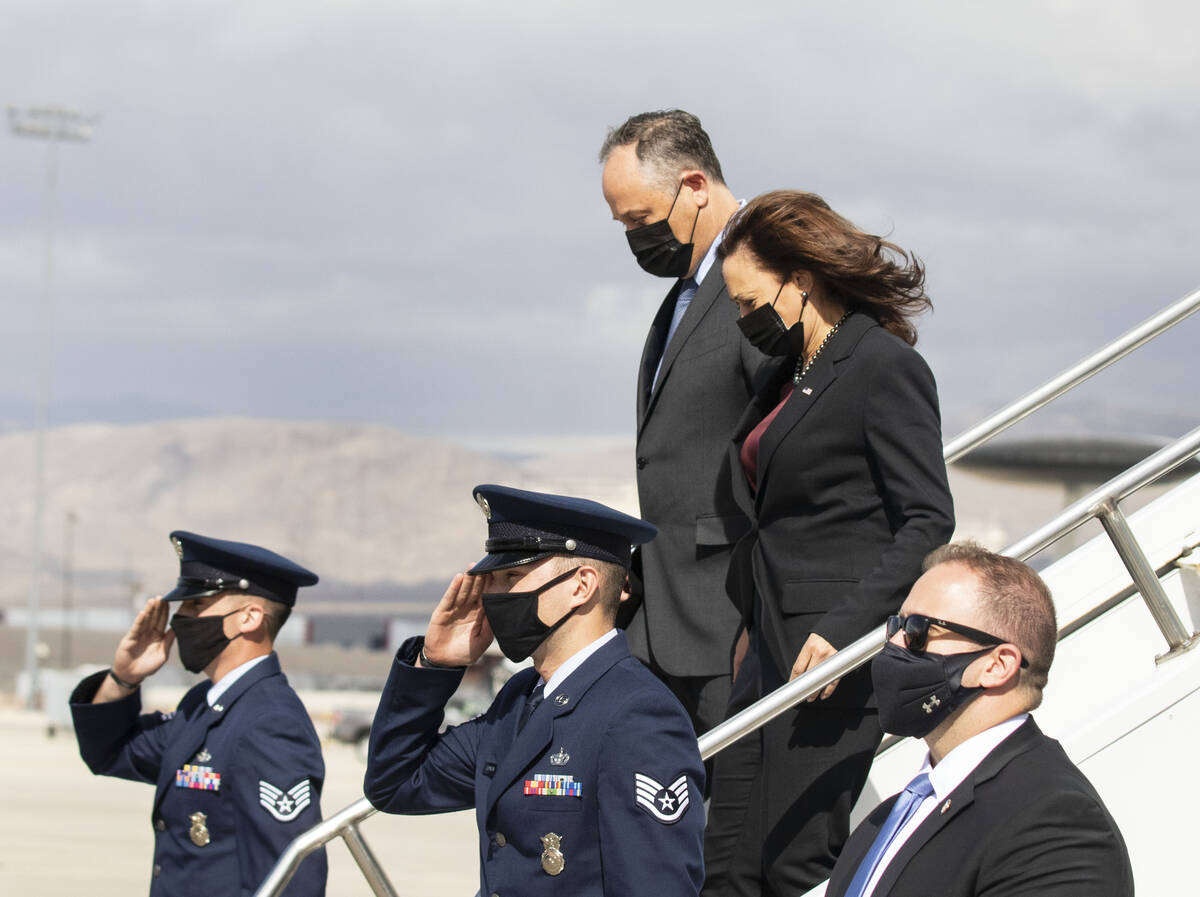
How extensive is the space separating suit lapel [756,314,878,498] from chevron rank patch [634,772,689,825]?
93 centimetres

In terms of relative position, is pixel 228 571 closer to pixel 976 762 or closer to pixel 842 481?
pixel 842 481

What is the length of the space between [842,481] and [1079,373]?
3.44ft

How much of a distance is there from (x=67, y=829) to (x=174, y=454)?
176543 mm

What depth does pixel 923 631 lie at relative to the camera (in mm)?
2486

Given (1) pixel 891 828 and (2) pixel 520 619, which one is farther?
(2) pixel 520 619

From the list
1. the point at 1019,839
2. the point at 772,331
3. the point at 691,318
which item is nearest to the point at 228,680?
the point at 691,318

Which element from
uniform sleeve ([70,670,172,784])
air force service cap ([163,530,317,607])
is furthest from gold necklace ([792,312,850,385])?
uniform sleeve ([70,670,172,784])

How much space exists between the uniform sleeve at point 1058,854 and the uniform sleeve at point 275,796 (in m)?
1.87

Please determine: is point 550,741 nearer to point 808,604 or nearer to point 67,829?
point 808,604

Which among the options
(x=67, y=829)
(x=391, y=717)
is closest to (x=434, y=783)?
(x=391, y=717)

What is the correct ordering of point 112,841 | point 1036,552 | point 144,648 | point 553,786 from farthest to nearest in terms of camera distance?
point 112,841
point 144,648
point 1036,552
point 553,786

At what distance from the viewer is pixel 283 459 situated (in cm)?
18188

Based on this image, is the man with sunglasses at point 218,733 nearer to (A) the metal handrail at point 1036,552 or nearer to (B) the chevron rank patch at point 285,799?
(B) the chevron rank patch at point 285,799

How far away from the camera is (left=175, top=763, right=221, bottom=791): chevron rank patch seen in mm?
3840
